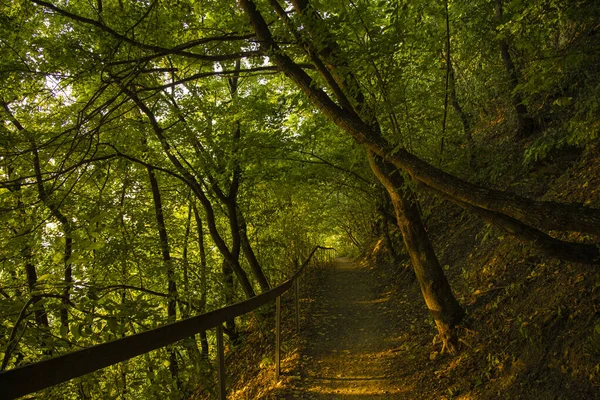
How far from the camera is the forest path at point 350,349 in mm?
4891

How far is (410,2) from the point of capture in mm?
4297

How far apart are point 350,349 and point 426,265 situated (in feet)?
6.98

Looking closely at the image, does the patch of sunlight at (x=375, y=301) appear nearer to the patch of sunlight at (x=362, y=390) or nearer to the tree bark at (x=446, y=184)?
the patch of sunlight at (x=362, y=390)

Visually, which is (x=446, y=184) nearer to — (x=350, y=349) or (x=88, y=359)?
(x=88, y=359)

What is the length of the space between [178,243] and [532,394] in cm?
1046

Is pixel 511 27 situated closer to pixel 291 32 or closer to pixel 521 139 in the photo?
pixel 291 32

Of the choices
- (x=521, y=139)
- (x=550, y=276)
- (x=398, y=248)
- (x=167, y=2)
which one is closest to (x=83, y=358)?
(x=550, y=276)

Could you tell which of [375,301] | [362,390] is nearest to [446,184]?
[362,390]

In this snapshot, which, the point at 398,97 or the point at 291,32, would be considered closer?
the point at 291,32

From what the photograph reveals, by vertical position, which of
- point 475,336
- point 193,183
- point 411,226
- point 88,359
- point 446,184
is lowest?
point 475,336

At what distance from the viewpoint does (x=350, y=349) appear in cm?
639

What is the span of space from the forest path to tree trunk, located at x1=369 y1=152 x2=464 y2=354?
92 centimetres

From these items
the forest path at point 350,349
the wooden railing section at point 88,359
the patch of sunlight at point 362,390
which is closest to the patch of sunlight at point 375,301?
the forest path at point 350,349

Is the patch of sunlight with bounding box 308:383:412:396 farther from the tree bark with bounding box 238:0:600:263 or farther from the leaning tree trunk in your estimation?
the tree bark with bounding box 238:0:600:263
